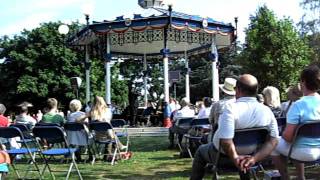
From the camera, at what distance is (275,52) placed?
36.1 metres

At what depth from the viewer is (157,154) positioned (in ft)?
40.6

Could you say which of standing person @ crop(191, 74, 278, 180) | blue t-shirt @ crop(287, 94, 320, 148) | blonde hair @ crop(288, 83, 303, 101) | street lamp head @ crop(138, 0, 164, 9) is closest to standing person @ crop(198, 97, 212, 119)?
blonde hair @ crop(288, 83, 303, 101)

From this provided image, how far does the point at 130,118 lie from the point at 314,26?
2188 cm

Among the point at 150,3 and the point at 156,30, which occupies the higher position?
the point at 150,3

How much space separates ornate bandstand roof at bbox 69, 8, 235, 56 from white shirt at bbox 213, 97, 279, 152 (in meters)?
14.8

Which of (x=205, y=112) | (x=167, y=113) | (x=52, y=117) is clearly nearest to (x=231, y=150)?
(x=205, y=112)

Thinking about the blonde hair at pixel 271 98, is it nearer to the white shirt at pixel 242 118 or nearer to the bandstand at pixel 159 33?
the white shirt at pixel 242 118

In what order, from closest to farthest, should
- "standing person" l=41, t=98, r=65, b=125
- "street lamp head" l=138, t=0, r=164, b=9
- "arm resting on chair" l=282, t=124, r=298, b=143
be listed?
"arm resting on chair" l=282, t=124, r=298, b=143
"standing person" l=41, t=98, r=65, b=125
"street lamp head" l=138, t=0, r=164, b=9

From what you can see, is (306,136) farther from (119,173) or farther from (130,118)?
(130,118)

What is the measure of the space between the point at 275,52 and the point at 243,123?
32052mm

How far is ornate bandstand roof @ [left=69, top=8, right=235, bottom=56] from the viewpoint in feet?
65.5

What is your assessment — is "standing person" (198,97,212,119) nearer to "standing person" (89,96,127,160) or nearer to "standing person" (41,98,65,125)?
"standing person" (89,96,127,160)

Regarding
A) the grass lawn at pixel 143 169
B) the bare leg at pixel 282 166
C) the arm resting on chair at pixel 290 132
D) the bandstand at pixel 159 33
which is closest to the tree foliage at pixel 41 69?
the bandstand at pixel 159 33

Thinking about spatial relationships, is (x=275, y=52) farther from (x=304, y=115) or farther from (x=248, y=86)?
(x=248, y=86)
